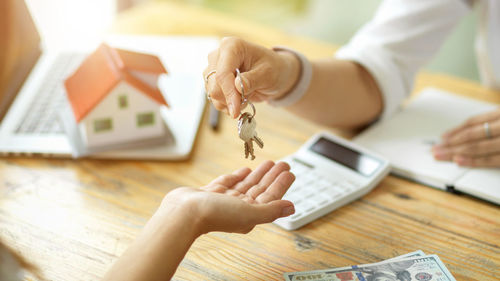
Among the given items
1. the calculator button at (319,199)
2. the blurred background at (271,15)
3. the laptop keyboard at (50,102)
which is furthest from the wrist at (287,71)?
the blurred background at (271,15)

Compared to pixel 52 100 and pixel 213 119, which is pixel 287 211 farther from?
pixel 52 100

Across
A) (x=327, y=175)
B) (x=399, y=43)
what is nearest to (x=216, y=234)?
(x=327, y=175)

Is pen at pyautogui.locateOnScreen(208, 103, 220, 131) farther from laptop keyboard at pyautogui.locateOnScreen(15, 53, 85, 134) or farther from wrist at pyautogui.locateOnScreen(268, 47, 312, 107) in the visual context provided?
laptop keyboard at pyautogui.locateOnScreen(15, 53, 85, 134)

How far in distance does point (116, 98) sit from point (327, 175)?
1.48 feet

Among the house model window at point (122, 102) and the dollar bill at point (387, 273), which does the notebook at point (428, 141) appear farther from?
the house model window at point (122, 102)

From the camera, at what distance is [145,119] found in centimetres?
100

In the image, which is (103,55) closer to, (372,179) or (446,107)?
(372,179)

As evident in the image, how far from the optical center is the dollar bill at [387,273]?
70 centimetres

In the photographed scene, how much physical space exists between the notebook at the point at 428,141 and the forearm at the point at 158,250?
1.64 feet

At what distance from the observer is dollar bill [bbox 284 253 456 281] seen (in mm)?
699

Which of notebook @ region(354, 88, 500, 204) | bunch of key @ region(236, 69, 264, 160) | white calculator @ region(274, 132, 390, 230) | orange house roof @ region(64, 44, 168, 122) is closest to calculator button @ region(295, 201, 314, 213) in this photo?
white calculator @ region(274, 132, 390, 230)

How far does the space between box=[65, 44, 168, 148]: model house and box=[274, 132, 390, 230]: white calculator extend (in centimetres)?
32

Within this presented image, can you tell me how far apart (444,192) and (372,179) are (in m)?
0.15

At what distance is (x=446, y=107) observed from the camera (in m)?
1.17
